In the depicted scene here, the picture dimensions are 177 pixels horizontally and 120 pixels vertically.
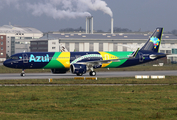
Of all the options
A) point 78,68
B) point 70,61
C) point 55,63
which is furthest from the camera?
point 70,61

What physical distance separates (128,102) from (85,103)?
3537 millimetres

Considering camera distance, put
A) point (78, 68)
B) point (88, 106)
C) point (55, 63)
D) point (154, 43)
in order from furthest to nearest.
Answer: point (154, 43) → point (55, 63) → point (78, 68) → point (88, 106)

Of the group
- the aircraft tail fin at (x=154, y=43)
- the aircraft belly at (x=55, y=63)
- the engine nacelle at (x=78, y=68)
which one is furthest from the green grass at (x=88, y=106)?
the aircraft tail fin at (x=154, y=43)

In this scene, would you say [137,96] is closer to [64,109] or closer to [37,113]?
[64,109]

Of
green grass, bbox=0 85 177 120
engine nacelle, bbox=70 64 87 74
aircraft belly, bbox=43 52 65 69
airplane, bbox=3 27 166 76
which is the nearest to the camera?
green grass, bbox=0 85 177 120

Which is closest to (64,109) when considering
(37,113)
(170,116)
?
(37,113)

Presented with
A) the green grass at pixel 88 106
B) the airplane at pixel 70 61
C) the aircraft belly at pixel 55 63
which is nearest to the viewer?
the green grass at pixel 88 106

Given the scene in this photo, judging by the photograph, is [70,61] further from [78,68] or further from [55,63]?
[78,68]

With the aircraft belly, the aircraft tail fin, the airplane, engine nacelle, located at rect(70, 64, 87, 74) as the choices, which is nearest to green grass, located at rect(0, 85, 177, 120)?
engine nacelle, located at rect(70, 64, 87, 74)

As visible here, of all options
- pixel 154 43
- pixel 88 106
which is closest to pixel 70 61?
pixel 154 43

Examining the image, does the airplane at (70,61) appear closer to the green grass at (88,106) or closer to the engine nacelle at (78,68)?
the engine nacelle at (78,68)

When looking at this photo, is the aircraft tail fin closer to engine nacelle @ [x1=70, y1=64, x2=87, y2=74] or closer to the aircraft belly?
engine nacelle @ [x1=70, y1=64, x2=87, y2=74]

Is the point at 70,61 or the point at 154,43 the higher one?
the point at 154,43

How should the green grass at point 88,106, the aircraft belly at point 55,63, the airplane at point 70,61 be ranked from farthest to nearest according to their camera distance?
1. the aircraft belly at point 55,63
2. the airplane at point 70,61
3. the green grass at point 88,106
